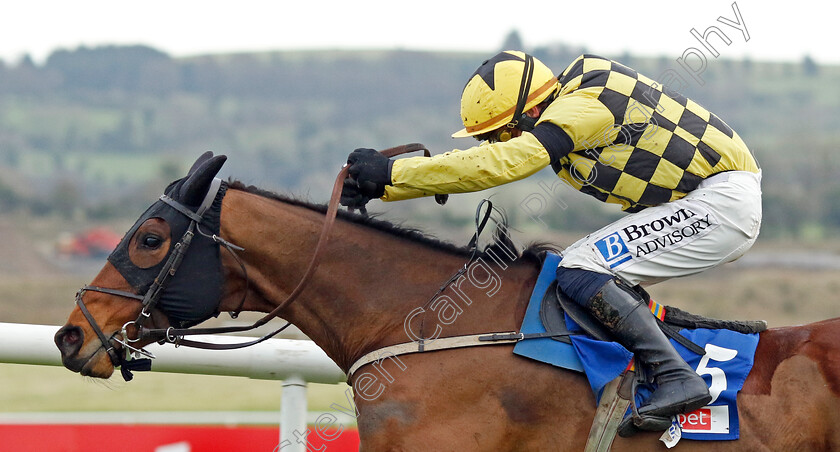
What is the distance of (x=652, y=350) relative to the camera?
10.9 feet

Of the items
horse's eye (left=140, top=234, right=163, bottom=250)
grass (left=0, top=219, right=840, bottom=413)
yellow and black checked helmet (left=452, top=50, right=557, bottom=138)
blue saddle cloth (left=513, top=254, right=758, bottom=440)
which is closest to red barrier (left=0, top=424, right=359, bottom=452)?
grass (left=0, top=219, right=840, bottom=413)

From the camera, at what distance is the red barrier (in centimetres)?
464

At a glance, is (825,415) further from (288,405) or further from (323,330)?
(288,405)

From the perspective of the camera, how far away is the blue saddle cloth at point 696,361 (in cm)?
331

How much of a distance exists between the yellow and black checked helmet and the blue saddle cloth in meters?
0.84

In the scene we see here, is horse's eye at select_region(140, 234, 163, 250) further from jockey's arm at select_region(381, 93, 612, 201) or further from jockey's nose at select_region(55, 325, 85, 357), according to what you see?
jockey's arm at select_region(381, 93, 612, 201)

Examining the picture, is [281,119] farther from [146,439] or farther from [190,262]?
[190,262]

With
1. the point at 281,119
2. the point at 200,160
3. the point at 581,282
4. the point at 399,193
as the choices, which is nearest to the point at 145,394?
the point at 200,160

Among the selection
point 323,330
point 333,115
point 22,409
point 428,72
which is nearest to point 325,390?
point 22,409

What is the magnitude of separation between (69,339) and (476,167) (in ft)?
5.74

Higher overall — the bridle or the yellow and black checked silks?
the bridle

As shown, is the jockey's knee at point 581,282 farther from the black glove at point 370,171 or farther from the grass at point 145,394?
the grass at point 145,394

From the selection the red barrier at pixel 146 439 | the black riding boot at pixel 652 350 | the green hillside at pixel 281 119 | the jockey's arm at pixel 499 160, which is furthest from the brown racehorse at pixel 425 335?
the green hillside at pixel 281 119

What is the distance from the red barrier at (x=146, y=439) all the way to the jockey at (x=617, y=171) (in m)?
1.70
